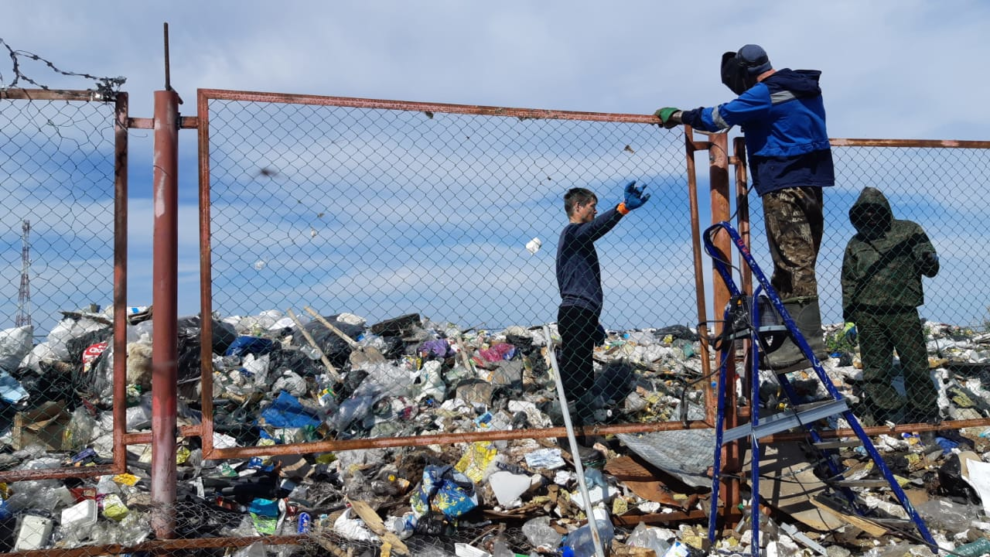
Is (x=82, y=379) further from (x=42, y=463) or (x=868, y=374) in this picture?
(x=868, y=374)

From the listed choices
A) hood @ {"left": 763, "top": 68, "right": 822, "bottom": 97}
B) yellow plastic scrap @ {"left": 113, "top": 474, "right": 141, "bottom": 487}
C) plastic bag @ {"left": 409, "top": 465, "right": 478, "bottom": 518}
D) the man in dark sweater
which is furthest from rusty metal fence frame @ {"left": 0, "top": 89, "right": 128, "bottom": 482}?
hood @ {"left": 763, "top": 68, "right": 822, "bottom": 97}

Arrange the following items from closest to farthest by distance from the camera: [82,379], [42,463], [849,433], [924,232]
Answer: [849,433] → [42,463] → [924,232] → [82,379]

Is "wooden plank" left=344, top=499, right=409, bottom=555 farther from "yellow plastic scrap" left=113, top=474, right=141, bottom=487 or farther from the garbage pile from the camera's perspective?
"yellow plastic scrap" left=113, top=474, right=141, bottom=487

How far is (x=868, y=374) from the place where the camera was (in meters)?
5.29

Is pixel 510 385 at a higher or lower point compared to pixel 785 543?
higher

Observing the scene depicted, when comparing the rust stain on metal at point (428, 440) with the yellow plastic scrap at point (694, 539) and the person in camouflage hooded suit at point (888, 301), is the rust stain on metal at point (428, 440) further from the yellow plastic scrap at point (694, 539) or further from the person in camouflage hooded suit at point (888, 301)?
the person in camouflage hooded suit at point (888, 301)

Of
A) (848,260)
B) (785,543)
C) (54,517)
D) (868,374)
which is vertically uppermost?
(848,260)

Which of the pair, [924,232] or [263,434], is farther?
[924,232]

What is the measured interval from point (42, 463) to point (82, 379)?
5.83ft

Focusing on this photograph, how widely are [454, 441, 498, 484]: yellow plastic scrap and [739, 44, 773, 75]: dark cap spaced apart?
7.87 feet

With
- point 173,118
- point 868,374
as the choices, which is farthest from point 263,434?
point 868,374

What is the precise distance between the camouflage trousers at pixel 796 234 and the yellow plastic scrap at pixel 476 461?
5.84 feet

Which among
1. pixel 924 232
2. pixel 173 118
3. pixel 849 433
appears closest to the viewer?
pixel 173 118

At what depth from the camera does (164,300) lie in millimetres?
3062
